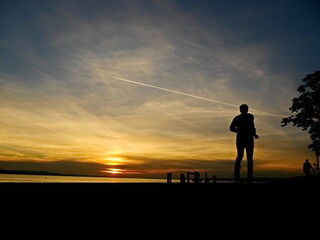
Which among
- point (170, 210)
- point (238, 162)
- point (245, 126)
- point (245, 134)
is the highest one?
point (245, 126)

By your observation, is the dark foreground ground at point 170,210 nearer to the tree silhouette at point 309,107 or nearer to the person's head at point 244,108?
the person's head at point 244,108

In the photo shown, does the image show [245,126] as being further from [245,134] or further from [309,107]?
[309,107]

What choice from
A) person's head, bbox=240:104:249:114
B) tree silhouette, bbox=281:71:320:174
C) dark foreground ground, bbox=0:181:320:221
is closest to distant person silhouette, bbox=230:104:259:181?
person's head, bbox=240:104:249:114

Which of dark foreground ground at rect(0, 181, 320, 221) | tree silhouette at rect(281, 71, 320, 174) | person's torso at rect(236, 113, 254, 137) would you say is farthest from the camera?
tree silhouette at rect(281, 71, 320, 174)

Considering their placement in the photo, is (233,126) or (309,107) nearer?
(233,126)

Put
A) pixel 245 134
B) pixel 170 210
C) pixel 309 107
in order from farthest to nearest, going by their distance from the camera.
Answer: pixel 309 107 < pixel 245 134 < pixel 170 210

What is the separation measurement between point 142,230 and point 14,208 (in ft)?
6.12

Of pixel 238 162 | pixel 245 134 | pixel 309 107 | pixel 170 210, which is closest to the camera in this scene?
pixel 170 210

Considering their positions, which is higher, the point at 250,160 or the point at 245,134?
the point at 245,134

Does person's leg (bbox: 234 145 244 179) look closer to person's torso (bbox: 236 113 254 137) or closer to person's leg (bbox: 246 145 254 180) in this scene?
person's leg (bbox: 246 145 254 180)

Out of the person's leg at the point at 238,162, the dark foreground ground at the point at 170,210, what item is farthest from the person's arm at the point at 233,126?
the dark foreground ground at the point at 170,210

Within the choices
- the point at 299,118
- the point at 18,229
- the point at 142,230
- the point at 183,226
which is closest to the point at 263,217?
the point at 183,226

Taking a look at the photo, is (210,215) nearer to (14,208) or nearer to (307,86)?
(14,208)

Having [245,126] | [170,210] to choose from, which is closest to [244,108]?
[245,126]
